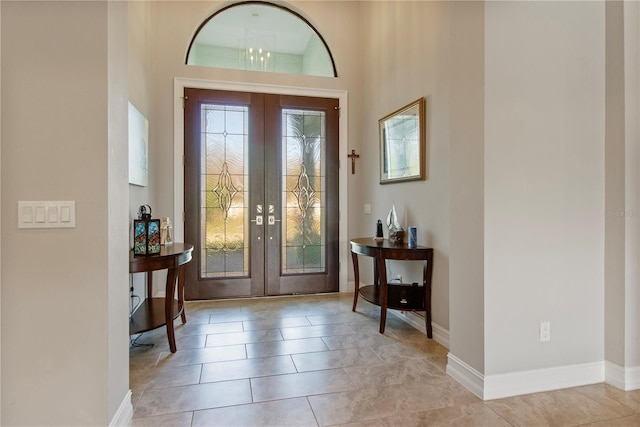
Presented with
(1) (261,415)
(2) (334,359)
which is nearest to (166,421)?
(1) (261,415)

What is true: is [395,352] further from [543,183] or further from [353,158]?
[353,158]

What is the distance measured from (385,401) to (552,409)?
91cm

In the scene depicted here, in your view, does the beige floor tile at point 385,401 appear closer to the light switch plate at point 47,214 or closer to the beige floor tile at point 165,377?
the beige floor tile at point 165,377

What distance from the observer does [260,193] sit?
4.29 m

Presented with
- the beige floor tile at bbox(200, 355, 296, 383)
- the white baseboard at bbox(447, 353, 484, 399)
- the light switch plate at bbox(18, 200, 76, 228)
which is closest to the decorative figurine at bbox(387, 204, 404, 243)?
the white baseboard at bbox(447, 353, 484, 399)

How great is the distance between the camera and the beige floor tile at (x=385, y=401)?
6.27 feet

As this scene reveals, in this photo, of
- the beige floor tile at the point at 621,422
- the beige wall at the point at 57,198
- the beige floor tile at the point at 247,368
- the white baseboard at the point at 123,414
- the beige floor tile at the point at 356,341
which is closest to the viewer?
the beige wall at the point at 57,198

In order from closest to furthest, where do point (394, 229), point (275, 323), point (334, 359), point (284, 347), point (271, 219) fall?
1. point (334, 359)
2. point (284, 347)
3. point (275, 323)
4. point (394, 229)
5. point (271, 219)

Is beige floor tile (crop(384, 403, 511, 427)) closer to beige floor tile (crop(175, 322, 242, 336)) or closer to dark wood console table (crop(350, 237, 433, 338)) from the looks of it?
dark wood console table (crop(350, 237, 433, 338))

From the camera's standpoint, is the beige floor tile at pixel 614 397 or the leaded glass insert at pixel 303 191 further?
the leaded glass insert at pixel 303 191

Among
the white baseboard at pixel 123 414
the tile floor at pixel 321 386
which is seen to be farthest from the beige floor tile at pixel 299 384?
the white baseboard at pixel 123 414

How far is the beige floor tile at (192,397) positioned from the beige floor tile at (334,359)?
45 centimetres

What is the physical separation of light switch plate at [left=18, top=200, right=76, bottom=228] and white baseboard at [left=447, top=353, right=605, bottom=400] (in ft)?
7.54

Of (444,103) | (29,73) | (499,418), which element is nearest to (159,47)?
(29,73)
